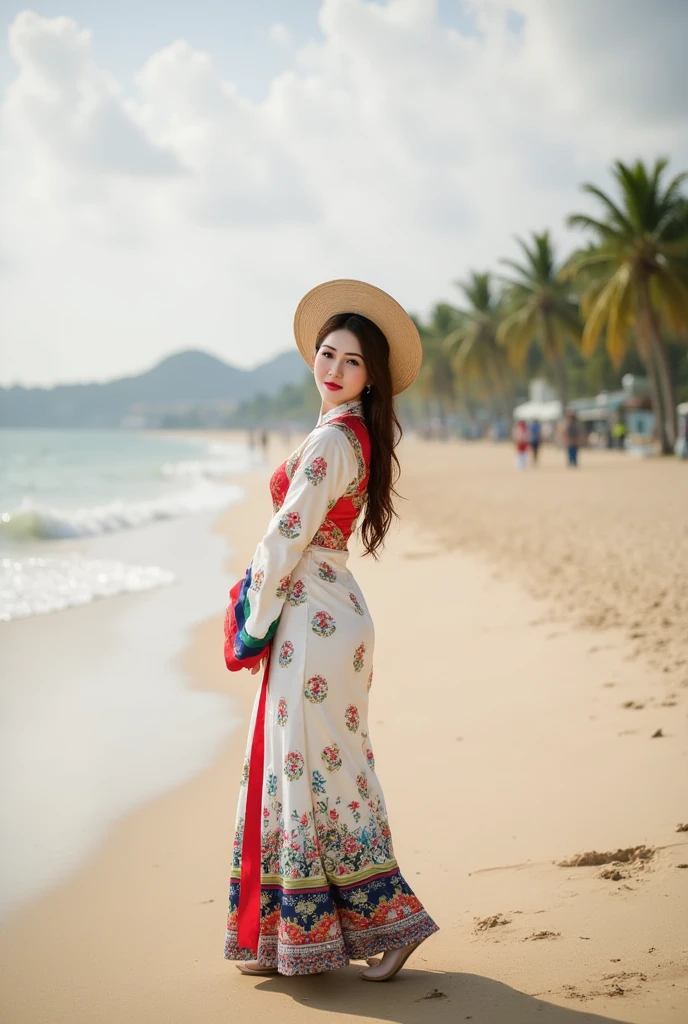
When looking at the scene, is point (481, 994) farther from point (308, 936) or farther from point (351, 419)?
point (351, 419)

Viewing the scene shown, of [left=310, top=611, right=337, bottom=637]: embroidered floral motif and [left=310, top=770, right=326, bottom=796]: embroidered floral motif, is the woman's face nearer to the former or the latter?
[left=310, top=611, right=337, bottom=637]: embroidered floral motif

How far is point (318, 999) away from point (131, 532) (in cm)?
1396

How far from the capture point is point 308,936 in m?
2.40

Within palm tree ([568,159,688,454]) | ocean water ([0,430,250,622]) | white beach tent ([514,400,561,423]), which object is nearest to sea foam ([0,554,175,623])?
ocean water ([0,430,250,622])

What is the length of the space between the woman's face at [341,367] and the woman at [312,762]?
114 mm

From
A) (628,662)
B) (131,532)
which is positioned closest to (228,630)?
(628,662)

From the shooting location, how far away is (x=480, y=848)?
3.41 meters

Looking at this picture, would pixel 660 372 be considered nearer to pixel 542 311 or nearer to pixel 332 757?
pixel 542 311

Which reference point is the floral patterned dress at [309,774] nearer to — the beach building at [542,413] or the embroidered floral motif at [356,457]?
the embroidered floral motif at [356,457]

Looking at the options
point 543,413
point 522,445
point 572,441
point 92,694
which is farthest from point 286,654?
point 543,413

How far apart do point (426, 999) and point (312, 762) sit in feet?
2.13

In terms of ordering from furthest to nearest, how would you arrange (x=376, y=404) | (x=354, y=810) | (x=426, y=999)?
(x=376, y=404) → (x=354, y=810) → (x=426, y=999)

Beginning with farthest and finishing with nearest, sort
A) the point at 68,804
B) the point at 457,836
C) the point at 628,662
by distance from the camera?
the point at 628,662
the point at 68,804
the point at 457,836

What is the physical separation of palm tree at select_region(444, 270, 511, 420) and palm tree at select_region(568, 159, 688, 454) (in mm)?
21226
